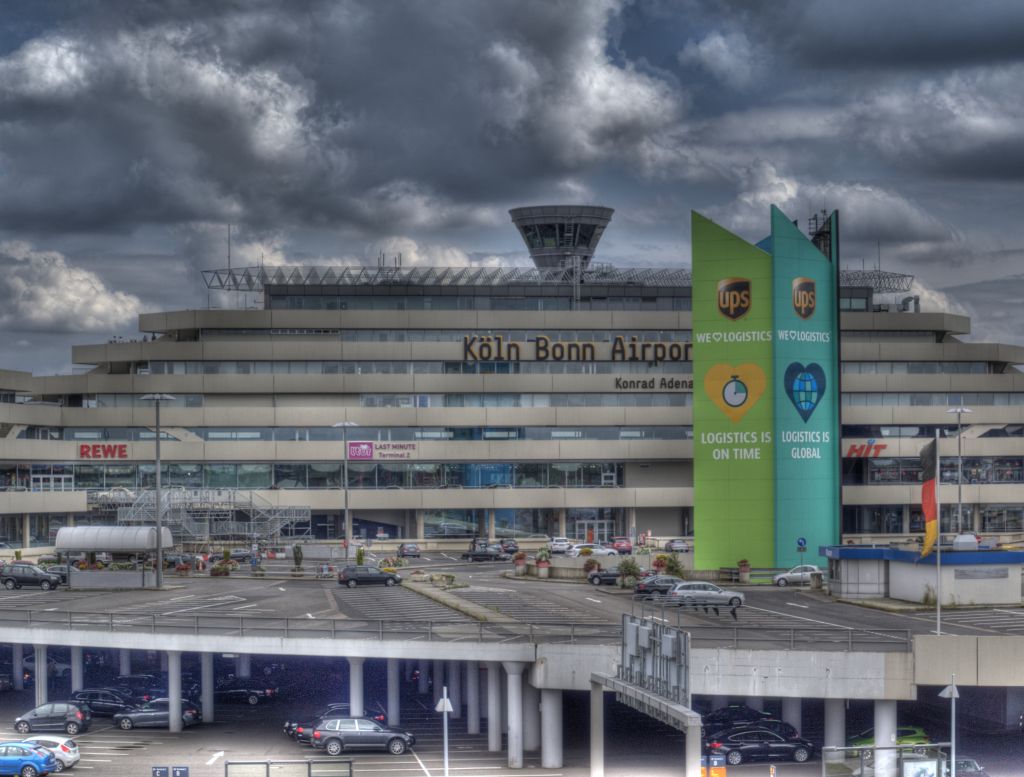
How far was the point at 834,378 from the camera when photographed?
108000mm

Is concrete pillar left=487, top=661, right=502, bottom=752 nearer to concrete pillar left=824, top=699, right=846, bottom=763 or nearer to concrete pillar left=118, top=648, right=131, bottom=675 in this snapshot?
concrete pillar left=824, top=699, right=846, bottom=763

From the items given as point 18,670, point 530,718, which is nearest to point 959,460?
point 530,718

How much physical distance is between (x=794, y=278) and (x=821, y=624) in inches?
1689

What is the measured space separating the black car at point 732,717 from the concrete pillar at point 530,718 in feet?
21.4

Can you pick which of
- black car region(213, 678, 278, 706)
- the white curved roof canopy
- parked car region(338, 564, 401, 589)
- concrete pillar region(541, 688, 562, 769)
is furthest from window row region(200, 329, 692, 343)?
concrete pillar region(541, 688, 562, 769)

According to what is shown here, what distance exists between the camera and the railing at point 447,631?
5531 centimetres

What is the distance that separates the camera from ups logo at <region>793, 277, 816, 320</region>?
10581 cm

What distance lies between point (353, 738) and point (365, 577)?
31.7 metres

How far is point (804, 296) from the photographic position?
106250 millimetres

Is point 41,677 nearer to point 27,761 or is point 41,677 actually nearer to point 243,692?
point 243,692

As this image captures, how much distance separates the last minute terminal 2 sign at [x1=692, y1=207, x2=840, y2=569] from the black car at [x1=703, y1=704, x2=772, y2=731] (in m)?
46.7

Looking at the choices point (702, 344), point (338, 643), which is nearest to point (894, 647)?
point (338, 643)

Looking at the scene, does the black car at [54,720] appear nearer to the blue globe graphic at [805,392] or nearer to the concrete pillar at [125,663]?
the concrete pillar at [125,663]

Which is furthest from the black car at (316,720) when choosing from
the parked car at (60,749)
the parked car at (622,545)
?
the parked car at (622,545)
